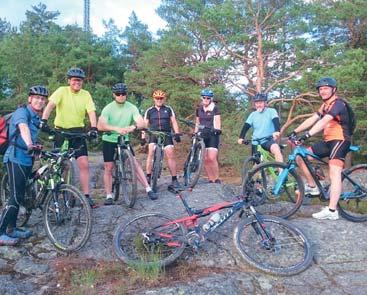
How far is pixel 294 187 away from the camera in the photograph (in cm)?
554

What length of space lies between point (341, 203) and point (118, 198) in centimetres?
337

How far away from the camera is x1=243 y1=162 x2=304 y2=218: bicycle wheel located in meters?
5.47

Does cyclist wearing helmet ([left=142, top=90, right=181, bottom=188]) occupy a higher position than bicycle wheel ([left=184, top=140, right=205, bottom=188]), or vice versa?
cyclist wearing helmet ([left=142, top=90, right=181, bottom=188])

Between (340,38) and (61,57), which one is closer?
(340,38)

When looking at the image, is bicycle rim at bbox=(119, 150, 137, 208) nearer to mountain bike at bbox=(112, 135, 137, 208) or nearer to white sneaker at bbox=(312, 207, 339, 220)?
mountain bike at bbox=(112, 135, 137, 208)

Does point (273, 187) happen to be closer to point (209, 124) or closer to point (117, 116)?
point (209, 124)

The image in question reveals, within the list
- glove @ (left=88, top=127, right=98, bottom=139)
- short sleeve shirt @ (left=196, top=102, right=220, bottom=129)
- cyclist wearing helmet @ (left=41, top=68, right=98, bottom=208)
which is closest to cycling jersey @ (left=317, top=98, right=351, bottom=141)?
short sleeve shirt @ (left=196, top=102, right=220, bottom=129)

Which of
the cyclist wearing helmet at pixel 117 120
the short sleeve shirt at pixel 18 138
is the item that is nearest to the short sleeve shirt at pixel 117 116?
the cyclist wearing helmet at pixel 117 120

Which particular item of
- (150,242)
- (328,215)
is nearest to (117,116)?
(150,242)

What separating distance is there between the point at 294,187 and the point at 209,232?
166 cm

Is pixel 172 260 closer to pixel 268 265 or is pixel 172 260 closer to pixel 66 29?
pixel 268 265

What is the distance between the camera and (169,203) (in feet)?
20.4

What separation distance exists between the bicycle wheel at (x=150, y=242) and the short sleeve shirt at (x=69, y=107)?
192 centimetres

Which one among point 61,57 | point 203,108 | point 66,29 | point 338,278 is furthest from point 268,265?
point 66,29
